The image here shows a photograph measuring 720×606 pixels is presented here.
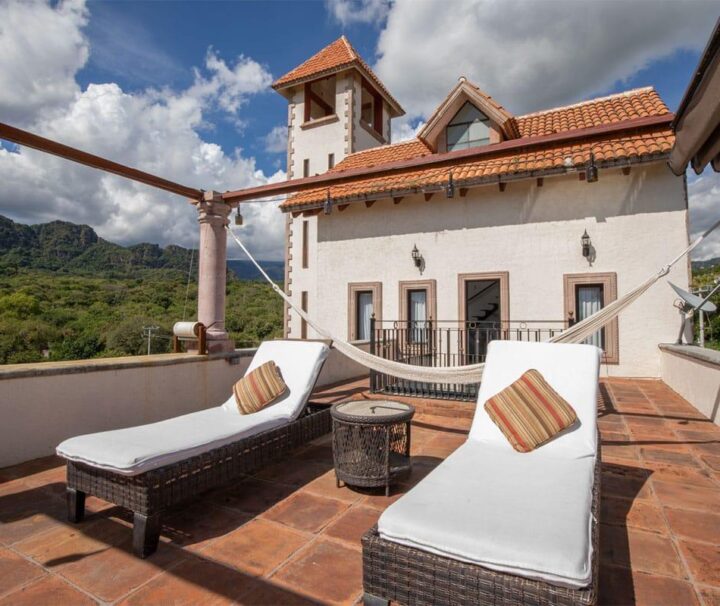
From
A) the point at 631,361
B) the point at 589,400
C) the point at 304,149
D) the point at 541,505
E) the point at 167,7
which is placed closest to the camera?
the point at 541,505

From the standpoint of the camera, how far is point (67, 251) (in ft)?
158

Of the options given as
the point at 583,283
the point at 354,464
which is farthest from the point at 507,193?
the point at 354,464

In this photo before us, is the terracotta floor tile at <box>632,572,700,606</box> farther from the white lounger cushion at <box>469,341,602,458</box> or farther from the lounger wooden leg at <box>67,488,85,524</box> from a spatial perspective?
the lounger wooden leg at <box>67,488,85,524</box>

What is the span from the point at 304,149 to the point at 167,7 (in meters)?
7.55

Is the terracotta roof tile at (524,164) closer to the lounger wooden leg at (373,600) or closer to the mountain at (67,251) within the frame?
the lounger wooden leg at (373,600)

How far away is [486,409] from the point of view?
2.80 metres

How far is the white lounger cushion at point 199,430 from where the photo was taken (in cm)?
224

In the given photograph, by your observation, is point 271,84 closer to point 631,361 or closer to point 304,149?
point 304,149

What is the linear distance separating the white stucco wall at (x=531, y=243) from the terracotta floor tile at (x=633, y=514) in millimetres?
5465

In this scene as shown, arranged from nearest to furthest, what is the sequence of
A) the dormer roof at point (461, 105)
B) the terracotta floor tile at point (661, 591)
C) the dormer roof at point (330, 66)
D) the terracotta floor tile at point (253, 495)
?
the terracotta floor tile at point (661, 591), the terracotta floor tile at point (253, 495), the dormer roof at point (461, 105), the dormer roof at point (330, 66)

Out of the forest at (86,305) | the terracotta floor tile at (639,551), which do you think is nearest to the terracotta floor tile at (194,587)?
the terracotta floor tile at (639,551)

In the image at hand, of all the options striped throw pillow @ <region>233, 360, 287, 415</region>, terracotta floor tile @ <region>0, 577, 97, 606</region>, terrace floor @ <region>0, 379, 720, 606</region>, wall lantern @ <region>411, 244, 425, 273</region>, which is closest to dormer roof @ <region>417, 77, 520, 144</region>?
wall lantern @ <region>411, 244, 425, 273</region>

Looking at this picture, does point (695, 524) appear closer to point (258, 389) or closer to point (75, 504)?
point (258, 389)

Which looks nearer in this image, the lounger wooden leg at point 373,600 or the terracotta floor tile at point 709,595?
the lounger wooden leg at point 373,600
